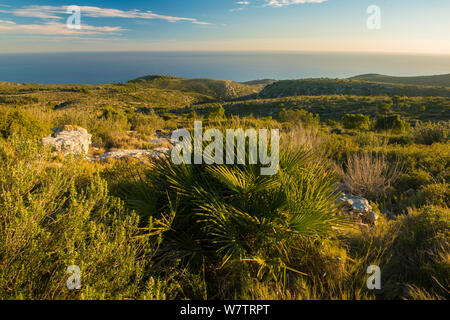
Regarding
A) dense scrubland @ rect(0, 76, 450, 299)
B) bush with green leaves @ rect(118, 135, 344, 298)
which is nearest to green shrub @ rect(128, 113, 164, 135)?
dense scrubland @ rect(0, 76, 450, 299)

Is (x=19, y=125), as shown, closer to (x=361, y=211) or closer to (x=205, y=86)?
(x=361, y=211)

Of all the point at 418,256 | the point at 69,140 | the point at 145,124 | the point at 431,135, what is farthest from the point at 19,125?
the point at 431,135

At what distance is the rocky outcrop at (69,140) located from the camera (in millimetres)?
6684

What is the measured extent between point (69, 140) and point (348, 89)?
2549 inches

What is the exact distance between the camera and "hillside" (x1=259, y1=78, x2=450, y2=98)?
4659 cm

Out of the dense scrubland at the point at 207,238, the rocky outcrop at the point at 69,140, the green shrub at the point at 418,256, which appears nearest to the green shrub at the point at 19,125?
the rocky outcrop at the point at 69,140

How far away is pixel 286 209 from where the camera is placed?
2438 millimetres

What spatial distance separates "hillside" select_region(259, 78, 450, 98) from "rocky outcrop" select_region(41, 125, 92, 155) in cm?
5675

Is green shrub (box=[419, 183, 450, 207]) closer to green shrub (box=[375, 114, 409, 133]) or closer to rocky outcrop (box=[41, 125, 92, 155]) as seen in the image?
rocky outcrop (box=[41, 125, 92, 155])

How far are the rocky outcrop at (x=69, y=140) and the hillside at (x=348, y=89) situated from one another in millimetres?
56747

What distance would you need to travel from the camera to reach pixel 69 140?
23.2 ft

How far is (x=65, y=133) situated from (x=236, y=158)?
751 centimetres

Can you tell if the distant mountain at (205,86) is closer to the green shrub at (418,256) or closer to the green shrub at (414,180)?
the green shrub at (414,180)
